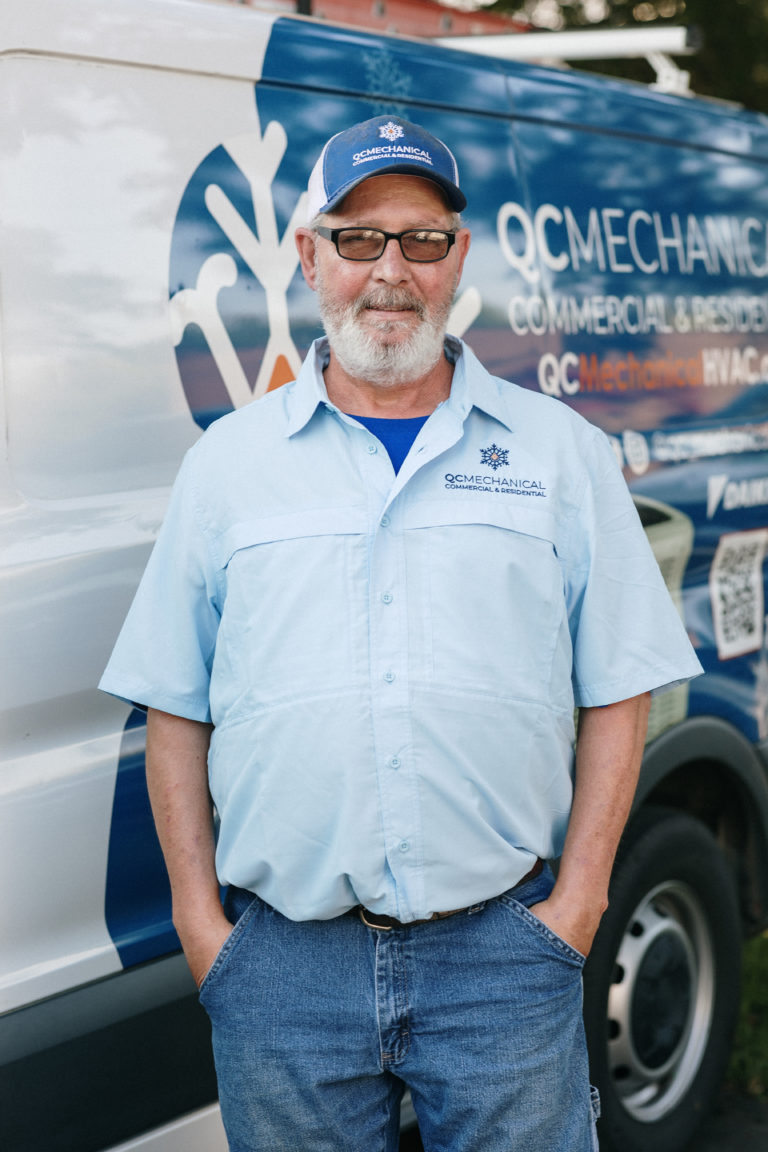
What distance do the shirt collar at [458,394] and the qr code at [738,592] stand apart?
1306 mm

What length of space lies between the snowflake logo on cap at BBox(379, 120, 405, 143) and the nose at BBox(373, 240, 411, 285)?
15 centimetres

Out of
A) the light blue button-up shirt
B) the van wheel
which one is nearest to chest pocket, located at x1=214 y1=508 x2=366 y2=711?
the light blue button-up shirt

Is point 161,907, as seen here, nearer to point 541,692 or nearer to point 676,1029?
point 541,692

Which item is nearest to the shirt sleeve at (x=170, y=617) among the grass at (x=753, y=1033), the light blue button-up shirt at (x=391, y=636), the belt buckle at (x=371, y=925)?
the light blue button-up shirt at (x=391, y=636)

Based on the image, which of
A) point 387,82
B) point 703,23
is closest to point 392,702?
point 387,82

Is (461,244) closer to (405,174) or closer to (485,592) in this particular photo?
(405,174)

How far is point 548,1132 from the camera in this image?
1780 millimetres

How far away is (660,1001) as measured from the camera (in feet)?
9.73

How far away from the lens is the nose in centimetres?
184

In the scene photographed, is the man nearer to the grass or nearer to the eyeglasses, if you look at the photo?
the eyeglasses

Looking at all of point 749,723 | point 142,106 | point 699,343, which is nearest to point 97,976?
point 142,106

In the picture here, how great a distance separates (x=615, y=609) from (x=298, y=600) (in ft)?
1.59

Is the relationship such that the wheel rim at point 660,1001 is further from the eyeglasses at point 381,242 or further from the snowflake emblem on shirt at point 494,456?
the eyeglasses at point 381,242

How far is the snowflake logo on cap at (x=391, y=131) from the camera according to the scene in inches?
72.9
